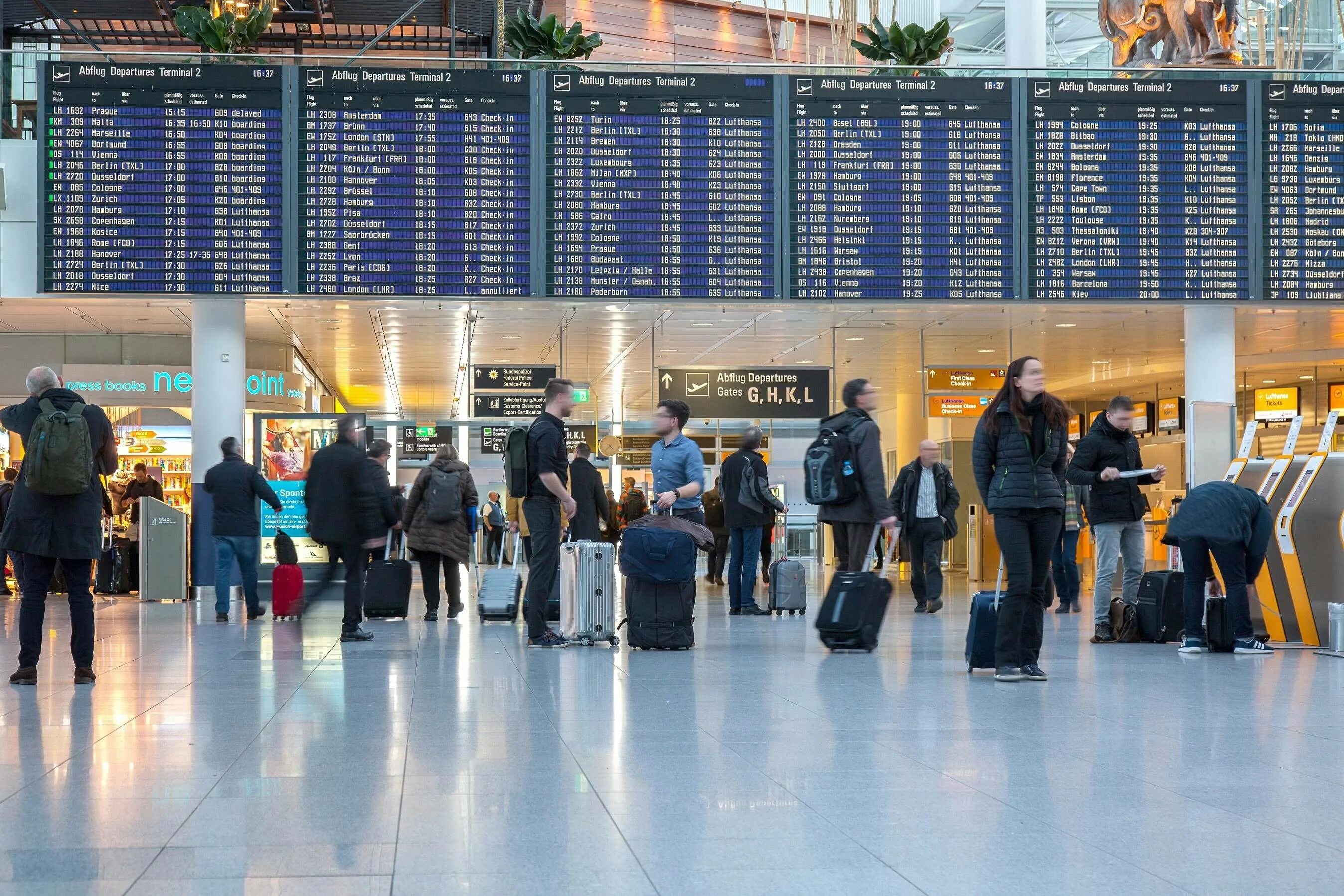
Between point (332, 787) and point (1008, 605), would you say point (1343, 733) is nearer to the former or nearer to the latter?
point (1008, 605)

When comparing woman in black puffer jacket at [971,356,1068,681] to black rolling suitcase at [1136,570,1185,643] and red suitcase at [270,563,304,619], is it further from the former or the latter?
red suitcase at [270,563,304,619]

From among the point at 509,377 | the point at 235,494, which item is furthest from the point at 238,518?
the point at 509,377

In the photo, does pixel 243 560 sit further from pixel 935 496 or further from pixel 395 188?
pixel 935 496

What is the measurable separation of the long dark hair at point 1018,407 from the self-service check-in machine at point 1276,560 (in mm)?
2671

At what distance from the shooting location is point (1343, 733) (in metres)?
5.31

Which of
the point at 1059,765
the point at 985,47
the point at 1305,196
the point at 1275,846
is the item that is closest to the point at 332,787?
the point at 1059,765

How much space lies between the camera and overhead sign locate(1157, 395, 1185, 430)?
27.2m

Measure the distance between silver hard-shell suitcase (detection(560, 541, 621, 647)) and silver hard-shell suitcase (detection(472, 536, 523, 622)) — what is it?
Answer: 195cm

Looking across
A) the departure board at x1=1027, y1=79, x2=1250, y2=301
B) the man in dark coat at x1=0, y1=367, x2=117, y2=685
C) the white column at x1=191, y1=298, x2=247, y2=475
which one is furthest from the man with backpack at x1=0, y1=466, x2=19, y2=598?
the departure board at x1=1027, y1=79, x2=1250, y2=301

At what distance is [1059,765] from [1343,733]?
4.71 ft

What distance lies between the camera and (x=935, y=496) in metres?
13.1

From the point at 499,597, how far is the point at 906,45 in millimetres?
6725

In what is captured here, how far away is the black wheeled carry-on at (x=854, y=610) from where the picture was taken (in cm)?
837

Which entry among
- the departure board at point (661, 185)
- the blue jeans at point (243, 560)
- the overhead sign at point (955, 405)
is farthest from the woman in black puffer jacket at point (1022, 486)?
Answer: the overhead sign at point (955, 405)
